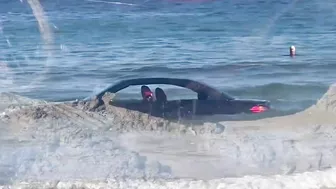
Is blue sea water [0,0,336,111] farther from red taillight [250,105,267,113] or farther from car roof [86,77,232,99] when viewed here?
red taillight [250,105,267,113]

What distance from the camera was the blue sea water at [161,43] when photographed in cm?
651

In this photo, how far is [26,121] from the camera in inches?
272

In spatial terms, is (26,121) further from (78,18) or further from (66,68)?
(78,18)

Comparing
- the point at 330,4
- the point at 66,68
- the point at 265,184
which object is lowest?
the point at 265,184

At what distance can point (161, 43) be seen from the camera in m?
6.89

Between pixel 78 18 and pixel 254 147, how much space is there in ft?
5.59

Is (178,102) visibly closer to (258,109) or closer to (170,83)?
(170,83)

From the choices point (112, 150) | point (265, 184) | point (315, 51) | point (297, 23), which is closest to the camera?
point (265, 184)

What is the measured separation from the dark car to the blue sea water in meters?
0.09

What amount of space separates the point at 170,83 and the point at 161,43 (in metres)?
0.35

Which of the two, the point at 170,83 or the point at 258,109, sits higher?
the point at 170,83

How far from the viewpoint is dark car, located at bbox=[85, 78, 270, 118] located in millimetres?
6914

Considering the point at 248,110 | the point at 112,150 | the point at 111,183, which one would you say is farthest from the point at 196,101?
the point at 111,183

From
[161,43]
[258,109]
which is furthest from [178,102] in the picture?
[258,109]
